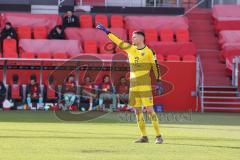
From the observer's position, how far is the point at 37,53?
27.5 meters

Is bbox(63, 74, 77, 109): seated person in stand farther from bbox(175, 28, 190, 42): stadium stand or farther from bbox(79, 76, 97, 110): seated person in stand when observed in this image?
bbox(175, 28, 190, 42): stadium stand

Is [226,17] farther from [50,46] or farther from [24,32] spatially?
[24,32]

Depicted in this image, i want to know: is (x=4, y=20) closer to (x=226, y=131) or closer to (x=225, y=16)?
(x=225, y=16)

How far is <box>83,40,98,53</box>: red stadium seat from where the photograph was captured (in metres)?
28.1

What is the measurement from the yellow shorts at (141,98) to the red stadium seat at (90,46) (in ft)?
50.1

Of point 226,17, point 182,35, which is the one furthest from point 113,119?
point 226,17

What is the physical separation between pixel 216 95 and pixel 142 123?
15.6 m

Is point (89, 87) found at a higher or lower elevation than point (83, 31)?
lower

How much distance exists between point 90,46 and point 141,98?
15.7m

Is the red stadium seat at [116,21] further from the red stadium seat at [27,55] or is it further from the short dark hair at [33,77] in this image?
the short dark hair at [33,77]

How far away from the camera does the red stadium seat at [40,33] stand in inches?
1143

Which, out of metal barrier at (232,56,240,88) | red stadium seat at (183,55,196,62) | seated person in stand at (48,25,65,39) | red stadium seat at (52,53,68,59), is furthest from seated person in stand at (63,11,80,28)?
metal barrier at (232,56,240,88)

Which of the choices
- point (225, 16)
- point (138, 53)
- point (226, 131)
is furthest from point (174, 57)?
point (138, 53)

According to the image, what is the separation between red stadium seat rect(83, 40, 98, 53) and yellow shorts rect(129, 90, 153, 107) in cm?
1526
